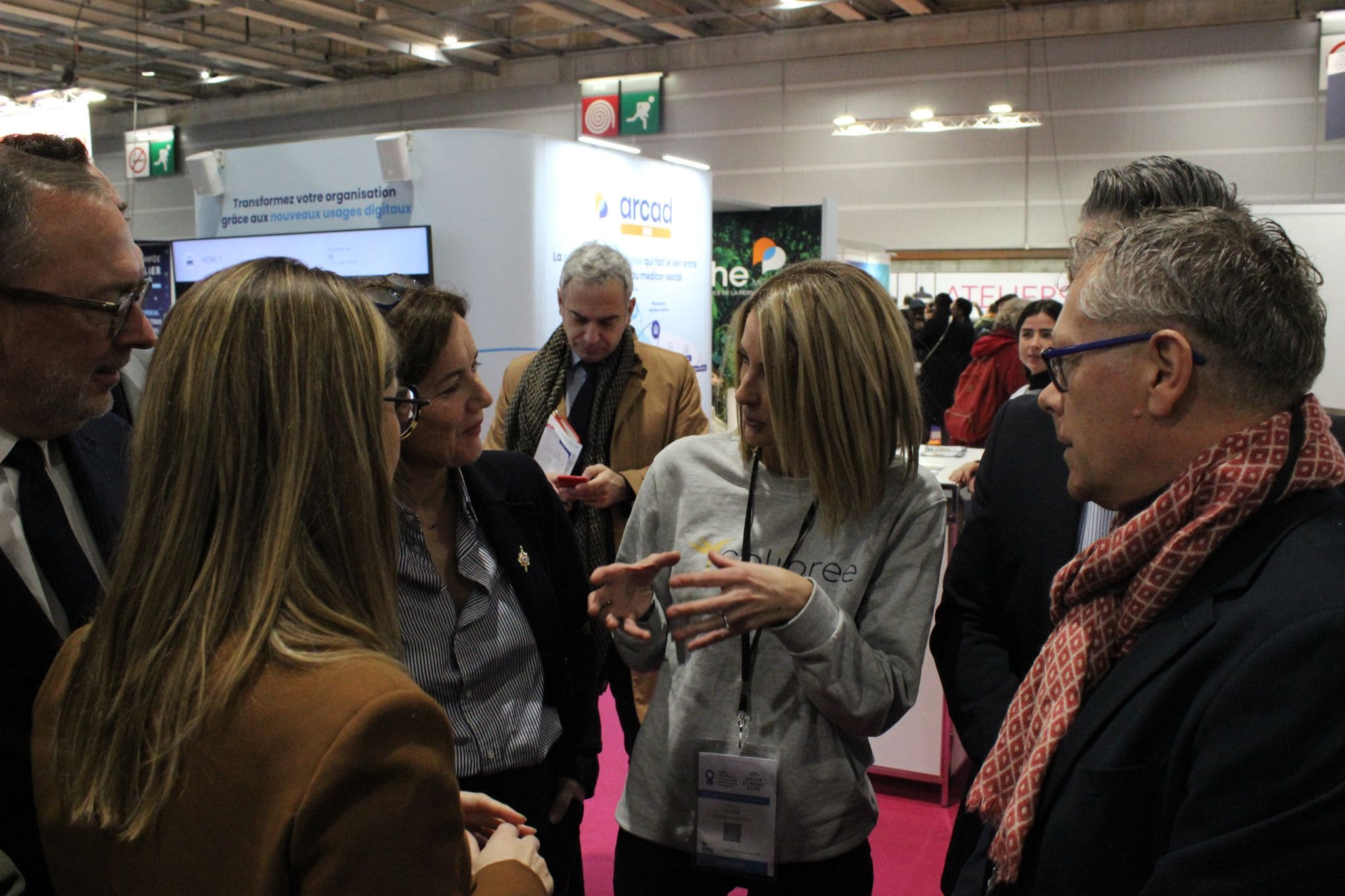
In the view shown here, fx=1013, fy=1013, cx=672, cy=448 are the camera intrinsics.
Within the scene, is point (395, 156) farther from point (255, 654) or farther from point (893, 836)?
point (255, 654)

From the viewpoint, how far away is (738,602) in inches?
56.9

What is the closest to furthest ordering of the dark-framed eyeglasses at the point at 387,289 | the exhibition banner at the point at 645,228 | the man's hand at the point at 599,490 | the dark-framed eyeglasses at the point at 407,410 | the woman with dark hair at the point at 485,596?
the dark-framed eyeglasses at the point at 407,410, the woman with dark hair at the point at 485,596, the dark-framed eyeglasses at the point at 387,289, the man's hand at the point at 599,490, the exhibition banner at the point at 645,228

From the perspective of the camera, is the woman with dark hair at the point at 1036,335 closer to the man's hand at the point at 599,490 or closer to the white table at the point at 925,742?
the white table at the point at 925,742

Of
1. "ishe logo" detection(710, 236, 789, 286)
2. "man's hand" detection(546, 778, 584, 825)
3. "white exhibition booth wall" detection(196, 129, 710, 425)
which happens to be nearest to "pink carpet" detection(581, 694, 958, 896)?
"man's hand" detection(546, 778, 584, 825)

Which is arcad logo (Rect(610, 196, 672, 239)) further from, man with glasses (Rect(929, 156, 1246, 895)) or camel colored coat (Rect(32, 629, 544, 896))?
camel colored coat (Rect(32, 629, 544, 896))

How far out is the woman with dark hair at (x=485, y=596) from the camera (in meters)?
1.67

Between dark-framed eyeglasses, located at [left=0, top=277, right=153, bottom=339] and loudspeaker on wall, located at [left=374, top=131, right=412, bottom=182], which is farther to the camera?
loudspeaker on wall, located at [left=374, top=131, right=412, bottom=182]

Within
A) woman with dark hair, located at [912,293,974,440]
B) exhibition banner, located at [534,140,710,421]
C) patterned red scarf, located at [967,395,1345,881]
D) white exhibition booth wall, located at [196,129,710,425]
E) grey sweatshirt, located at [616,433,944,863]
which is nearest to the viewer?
patterned red scarf, located at [967,395,1345,881]

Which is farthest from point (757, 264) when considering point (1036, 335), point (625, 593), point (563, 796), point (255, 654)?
point (255, 654)

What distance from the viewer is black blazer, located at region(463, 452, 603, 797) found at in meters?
1.85

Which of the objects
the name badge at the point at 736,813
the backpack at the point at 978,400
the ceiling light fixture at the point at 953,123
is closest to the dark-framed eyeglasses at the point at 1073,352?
the name badge at the point at 736,813

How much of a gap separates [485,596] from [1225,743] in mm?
1155

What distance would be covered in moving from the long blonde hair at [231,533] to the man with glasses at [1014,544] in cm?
103

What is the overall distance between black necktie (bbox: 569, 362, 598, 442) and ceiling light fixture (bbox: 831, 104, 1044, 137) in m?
8.29
